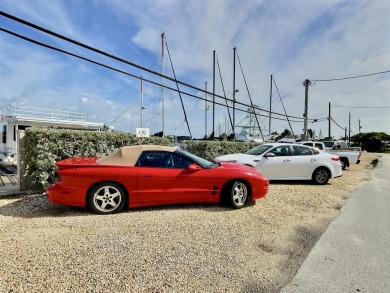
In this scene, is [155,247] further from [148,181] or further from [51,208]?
[51,208]

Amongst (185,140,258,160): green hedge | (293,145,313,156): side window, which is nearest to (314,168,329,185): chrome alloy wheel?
(293,145,313,156): side window

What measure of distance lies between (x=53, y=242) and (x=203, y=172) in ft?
10.2

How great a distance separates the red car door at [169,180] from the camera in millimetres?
5656

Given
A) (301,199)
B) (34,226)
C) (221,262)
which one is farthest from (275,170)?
(34,226)

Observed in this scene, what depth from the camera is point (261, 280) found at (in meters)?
3.28

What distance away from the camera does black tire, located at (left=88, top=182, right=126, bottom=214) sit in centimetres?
541

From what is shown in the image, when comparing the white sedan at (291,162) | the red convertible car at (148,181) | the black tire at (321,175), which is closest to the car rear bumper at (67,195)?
the red convertible car at (148,181)

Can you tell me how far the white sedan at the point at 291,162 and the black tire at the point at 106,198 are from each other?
505 cm

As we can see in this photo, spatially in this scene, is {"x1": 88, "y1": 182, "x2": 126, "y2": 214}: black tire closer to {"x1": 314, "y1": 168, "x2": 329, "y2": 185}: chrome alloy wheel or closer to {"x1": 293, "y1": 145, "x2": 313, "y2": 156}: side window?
{"x1": 293, "y1": 145, "x2": 313, "y2": 156}: side window

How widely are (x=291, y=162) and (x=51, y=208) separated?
7843mm

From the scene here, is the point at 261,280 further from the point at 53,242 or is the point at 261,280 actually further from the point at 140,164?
the point at 140,164

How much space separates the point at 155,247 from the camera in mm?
3947

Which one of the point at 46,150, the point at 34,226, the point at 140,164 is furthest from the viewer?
the point at 46,150

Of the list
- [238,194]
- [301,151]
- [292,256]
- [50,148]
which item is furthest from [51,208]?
[301,151]
